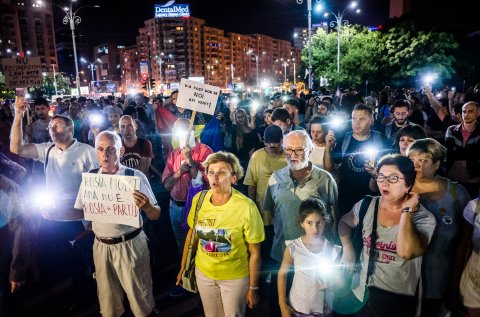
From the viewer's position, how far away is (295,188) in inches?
156

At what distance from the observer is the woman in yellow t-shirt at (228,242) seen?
3.31 m

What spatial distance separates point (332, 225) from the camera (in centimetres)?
397

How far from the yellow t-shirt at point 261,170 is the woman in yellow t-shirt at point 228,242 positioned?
4.26 feet

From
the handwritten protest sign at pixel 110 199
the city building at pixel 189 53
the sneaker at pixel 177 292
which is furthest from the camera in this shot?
the city building at pixel 189 53

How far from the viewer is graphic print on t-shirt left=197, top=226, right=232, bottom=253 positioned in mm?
3305

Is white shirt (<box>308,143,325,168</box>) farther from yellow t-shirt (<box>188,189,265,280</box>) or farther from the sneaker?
the sneaker

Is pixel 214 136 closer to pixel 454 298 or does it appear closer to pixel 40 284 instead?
pixel 40 284

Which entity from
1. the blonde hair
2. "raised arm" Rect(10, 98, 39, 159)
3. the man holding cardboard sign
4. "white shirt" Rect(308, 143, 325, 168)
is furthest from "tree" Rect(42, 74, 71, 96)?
the blonde hair

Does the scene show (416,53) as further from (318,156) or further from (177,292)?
(177,292)

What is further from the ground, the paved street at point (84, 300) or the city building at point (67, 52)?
the city building at point (67, 52)

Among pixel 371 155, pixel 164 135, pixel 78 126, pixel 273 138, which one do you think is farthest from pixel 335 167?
pixel 78 126

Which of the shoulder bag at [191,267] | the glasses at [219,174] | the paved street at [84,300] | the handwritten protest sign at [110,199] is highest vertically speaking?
the glasses at [219,174]

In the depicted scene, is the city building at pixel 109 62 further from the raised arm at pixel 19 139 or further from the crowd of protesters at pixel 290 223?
the crowd of protesters at pixel 290 223

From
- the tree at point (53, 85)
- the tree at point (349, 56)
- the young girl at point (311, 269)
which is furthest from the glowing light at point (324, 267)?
the tree at point (53, 85)
